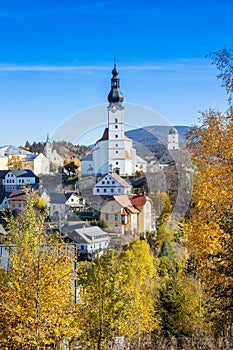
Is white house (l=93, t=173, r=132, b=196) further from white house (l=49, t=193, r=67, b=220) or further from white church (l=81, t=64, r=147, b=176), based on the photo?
white church (l=81, t=64, r=147, b=176)

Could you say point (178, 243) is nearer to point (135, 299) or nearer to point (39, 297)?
point (135, 299)


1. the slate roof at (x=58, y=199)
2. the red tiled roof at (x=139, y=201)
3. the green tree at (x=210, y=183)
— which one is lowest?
the green tree at (x=210, y=183)

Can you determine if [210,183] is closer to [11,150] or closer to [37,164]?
[37,164]

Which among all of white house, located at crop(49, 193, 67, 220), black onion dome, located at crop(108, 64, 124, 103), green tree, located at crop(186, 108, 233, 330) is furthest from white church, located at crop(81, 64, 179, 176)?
green tree, located at crop(186, 108, 233, 330)

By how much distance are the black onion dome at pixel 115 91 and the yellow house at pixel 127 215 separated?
26.7ft

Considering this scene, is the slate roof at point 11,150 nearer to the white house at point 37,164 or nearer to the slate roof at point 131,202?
the white house at point 37,164

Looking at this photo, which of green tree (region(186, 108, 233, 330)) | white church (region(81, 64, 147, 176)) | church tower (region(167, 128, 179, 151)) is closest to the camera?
green tree (region(186, 108, 233, 330))

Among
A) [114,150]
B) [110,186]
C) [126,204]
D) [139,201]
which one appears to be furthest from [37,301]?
[114,150]

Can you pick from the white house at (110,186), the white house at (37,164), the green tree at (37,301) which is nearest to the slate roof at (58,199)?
the white house at (110,186)

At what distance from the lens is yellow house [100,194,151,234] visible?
19.1 metres

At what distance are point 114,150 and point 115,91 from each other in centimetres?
359

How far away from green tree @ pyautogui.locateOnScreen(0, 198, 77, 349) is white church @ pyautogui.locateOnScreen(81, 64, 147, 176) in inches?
825

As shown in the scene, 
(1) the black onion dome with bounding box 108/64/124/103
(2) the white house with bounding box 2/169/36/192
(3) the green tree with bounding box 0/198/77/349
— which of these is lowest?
(3) the green tree with bounding box 0/198/77/349

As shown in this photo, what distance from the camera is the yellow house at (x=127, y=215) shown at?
753 inches
